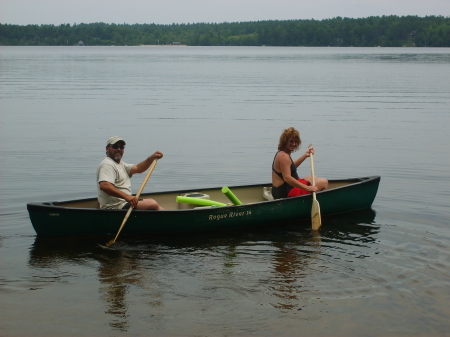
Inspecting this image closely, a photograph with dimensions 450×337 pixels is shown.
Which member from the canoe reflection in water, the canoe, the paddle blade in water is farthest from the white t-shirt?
the paddle blade in water

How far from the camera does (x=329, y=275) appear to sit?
7.22m

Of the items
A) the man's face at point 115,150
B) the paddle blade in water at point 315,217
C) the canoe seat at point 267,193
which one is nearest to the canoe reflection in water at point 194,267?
the paddle blade in water at point 315,217

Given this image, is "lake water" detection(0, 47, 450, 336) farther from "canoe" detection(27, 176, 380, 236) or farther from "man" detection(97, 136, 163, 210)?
"man" detection(97, 136, 163, 210)

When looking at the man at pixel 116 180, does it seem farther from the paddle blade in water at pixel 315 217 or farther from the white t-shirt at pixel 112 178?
the paddle blade in water at pixel 315 217

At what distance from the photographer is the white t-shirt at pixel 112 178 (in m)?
8.13

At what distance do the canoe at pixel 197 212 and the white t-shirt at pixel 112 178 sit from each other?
8.4 inches

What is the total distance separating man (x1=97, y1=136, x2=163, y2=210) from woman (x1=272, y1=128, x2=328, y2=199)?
1.90 metres

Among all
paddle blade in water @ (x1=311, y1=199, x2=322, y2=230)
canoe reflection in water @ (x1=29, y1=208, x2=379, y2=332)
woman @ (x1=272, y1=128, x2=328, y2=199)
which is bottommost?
canoe reflection in water @ (x1=29, y1=208, x2=379, y2=332)

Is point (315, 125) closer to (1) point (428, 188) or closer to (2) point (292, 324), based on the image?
(1) point (428, 188)

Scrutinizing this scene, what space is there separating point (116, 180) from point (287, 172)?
2550 mm

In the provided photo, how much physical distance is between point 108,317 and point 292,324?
1.79 m

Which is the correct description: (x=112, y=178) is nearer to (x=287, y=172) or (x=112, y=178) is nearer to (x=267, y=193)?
(x=287, y=172)

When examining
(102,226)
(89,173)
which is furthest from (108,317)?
(89,173)

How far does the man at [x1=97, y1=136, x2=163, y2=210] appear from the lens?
8125 millimetres
